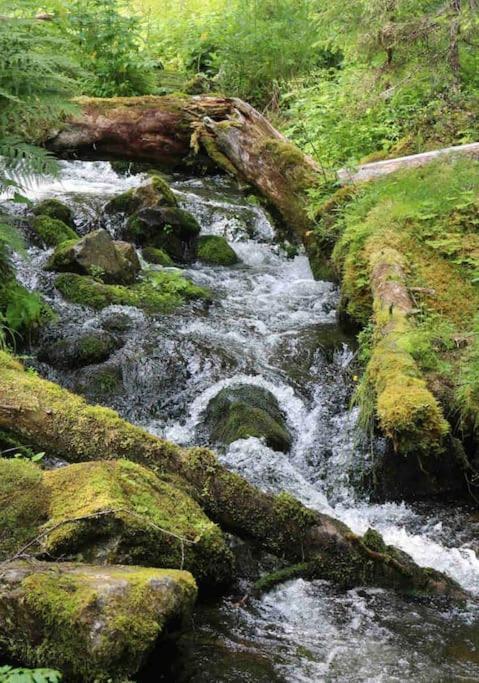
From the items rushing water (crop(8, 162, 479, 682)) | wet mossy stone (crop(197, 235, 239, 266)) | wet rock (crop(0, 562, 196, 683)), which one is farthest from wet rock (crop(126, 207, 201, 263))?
wet rock (crop(0, 562, 196, 683))

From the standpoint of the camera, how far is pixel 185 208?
12.1 meters

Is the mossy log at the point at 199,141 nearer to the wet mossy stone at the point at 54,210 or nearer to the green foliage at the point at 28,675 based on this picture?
the wet mossy stone at the point at 54,210

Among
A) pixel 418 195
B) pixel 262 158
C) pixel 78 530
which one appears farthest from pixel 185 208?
pixel 78 530

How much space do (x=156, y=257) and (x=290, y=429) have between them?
15.1ft

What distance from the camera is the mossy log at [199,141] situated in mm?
10023

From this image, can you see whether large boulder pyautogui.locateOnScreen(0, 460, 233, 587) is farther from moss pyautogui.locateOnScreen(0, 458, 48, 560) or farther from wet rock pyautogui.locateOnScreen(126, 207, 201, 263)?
wet rock pyautogui.locateOnScreen(126, 207, 201, 263)

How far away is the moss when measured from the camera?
3572 millimetres

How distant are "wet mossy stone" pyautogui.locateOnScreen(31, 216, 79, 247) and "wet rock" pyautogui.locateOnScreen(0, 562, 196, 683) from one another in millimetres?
7572

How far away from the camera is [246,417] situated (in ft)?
21.5

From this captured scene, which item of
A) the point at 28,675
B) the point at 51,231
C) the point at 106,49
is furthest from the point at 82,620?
the point at 106,49

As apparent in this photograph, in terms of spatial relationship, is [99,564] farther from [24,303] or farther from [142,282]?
[142,282]

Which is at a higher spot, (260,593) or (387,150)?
(387,150)

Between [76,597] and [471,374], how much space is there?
11.8 ft

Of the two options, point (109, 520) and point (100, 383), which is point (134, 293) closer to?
point (100, 383)
